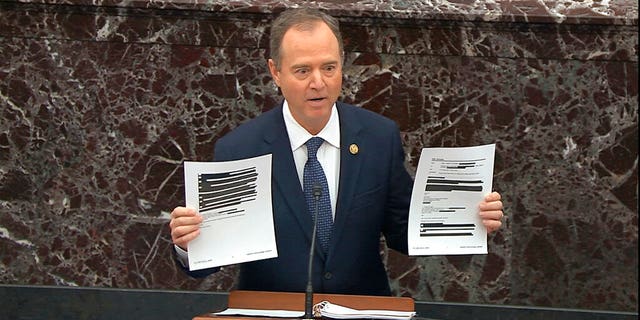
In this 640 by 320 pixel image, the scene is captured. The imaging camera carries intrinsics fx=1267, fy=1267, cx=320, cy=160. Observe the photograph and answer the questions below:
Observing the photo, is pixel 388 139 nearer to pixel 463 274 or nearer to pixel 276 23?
pixel 276 23

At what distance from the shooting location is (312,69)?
3.97m

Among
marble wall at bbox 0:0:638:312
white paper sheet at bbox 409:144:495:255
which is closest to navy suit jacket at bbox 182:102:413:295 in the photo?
white paper sheet at bbox 409:144:495:255

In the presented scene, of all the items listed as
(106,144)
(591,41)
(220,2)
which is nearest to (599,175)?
(591,41)

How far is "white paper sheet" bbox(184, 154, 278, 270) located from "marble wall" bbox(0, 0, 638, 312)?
2.23m

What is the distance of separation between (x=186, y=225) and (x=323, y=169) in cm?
65

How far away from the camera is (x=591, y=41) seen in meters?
5.77

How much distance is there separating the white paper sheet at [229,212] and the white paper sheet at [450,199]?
1.44ft

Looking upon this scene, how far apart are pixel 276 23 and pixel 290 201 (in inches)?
23.0

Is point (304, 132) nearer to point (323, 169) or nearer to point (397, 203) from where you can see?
point (323, 169)

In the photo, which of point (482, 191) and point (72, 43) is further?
point (72, 43)

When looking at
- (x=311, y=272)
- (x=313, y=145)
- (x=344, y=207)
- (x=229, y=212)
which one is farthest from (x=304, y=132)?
(x=311, y=272)

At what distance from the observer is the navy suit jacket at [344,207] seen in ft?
13.1

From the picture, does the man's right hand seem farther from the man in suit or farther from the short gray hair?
the short gray hair

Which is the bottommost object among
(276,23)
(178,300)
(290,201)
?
(178,300)
